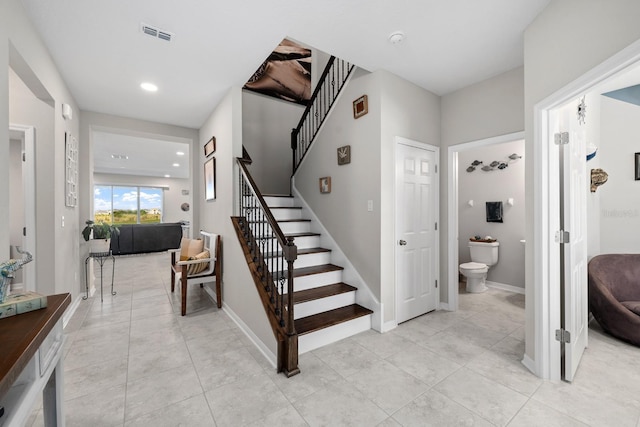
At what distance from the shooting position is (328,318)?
8.77ft

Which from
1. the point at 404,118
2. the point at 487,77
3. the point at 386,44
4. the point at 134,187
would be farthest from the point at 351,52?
the point at 134,187

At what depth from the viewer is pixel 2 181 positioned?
1583 mm

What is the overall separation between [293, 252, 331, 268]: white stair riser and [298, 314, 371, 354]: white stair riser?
847 mm

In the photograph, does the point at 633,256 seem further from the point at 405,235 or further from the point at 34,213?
the point at 34,213

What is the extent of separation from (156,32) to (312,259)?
2.61 m

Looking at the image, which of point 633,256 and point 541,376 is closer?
point 541,376

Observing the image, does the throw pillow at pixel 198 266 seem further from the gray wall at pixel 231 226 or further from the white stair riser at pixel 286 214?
the white stair riser at pixel 286 214

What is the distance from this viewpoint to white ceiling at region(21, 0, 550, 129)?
200 centimetres

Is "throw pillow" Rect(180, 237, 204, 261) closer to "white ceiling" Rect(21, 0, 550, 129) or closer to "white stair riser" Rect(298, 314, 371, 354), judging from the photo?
"white ceiling" Rect(21, 0, 550, 129)

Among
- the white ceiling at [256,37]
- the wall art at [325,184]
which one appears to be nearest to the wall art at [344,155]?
the wall art at [325,184]

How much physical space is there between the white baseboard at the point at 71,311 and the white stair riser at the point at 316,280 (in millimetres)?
2443

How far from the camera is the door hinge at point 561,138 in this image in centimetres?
202

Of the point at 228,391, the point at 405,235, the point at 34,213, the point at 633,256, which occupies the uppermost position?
the point at 34,213

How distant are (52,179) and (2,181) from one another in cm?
158
